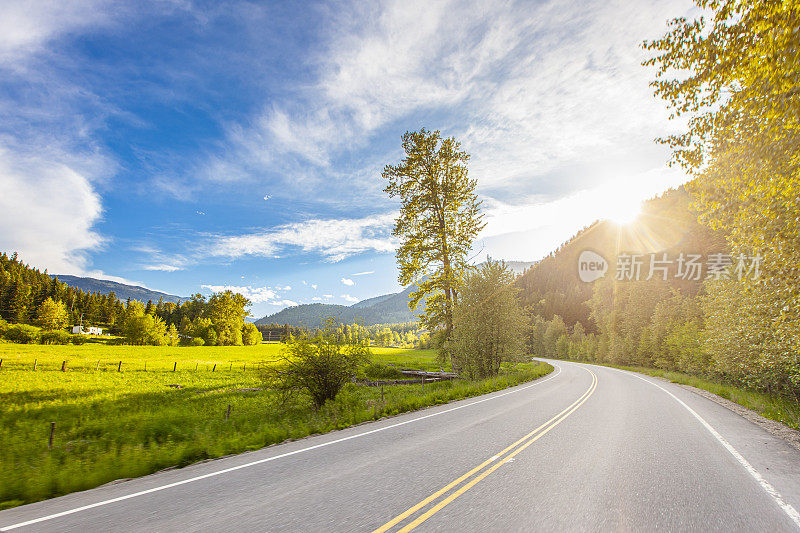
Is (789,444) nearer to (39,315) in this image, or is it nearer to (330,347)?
(330,347)

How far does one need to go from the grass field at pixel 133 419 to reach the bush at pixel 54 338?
41782 millimetres

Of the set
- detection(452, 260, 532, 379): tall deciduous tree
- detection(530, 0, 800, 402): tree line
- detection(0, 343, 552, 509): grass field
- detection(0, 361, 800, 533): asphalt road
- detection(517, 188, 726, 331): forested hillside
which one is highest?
detection(517, 188, 726, 331): forested hillside

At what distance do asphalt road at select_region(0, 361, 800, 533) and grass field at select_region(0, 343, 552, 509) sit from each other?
812mm

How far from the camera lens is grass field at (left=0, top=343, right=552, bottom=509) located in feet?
20.8

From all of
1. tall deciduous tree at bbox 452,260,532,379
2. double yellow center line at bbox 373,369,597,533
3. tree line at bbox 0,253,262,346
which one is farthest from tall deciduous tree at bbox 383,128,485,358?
tree line at bbox 0,253,262,346

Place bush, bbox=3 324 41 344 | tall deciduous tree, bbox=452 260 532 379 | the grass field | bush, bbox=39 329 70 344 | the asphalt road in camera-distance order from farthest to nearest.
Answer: bush, bbox=39 329 70 344, bush, bbox=3 324 41 344, tall deciduous tree, bbox=452 260 532 379, the grass field, the asphalt road

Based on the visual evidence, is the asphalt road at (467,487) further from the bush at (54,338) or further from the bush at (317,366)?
the bush at (54,338)

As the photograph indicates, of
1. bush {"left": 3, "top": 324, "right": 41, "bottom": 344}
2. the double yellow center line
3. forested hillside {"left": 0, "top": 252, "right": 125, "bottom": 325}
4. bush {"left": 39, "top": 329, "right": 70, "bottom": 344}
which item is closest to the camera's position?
the double yellow center line

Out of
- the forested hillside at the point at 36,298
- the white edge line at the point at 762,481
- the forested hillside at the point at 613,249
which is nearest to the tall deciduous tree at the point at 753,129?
the white edge line at the point at 762,481

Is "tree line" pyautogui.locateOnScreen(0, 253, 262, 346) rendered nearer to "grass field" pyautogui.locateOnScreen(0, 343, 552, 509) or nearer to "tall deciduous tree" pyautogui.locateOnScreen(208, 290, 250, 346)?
"tall deciduous tree" pyautogui.locateOnScreen(208, 290, 250, 346)

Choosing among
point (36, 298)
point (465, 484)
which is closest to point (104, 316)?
point (36, 298)

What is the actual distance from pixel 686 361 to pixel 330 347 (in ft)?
127

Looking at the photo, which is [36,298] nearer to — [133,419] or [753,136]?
[133,419]

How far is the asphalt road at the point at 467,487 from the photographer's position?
4.33 meters
